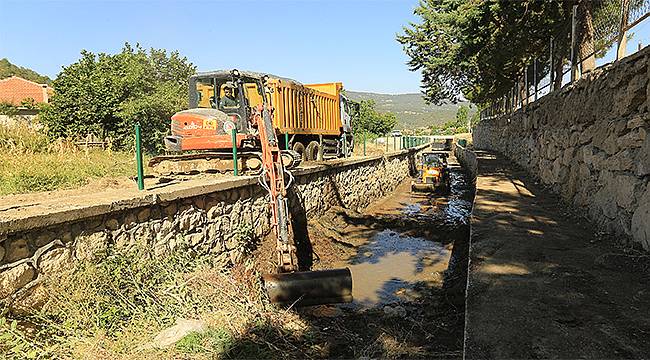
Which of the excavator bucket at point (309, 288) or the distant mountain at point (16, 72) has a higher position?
the distant mountain at point (16, 72)

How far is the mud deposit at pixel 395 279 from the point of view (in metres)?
4.87

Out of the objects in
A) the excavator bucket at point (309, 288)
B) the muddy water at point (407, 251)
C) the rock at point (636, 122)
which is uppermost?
the rock at point (636, 122)

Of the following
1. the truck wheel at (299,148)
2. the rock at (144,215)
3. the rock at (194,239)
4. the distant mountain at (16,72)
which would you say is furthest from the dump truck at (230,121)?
the distant mountain at (16,72)

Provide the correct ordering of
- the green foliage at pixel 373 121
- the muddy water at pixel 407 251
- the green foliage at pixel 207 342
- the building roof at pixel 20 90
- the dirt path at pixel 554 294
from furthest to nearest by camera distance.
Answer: the green foliage at pixel 373 121 → the building roof at pixel 20 90 → the muddy water at pixel 407 251 → the green foliage at pixel 207 342 → the dirt path at pixel 554 294

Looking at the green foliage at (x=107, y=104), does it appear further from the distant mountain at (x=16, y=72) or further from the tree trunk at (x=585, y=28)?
the distant mountain at (x=16, y=72)

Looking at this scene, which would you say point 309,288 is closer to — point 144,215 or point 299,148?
point 144,215

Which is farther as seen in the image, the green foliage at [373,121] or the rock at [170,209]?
the green foliage at [373,121]

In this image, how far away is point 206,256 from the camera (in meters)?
5.88

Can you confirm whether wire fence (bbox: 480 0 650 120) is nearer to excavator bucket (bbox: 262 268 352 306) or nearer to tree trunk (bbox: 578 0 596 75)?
tree trunk (bbox: 578 0 596 75)

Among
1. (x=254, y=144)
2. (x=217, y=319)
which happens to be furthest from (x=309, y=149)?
(x=217, y=319)

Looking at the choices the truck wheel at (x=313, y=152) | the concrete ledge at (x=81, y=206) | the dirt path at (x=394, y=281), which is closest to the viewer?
the concrete ledge at (x=81, y=206)

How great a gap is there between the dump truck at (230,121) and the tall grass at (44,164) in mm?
1585

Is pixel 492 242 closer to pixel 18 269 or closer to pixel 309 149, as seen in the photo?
pixel 18 269

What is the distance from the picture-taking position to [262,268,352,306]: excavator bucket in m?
5.76
